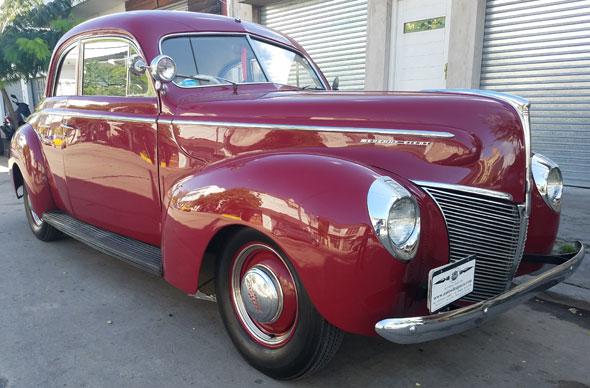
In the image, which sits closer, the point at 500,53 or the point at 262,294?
the point at 262,294

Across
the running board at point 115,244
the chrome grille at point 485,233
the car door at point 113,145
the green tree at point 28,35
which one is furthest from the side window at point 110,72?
the green tree at point 28,35

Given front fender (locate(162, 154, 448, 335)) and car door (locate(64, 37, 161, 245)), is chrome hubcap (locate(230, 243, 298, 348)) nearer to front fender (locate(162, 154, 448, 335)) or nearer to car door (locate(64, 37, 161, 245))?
front fender (locate(162, 154, 448, 335))

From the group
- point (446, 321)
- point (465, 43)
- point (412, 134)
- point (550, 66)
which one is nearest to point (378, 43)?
point (465, 43)

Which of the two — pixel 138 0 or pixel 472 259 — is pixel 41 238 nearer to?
pixel 472 259

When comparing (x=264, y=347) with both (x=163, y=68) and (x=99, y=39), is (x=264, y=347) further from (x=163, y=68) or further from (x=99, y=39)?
(x=99, y=39)

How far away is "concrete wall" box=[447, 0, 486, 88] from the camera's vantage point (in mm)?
6613

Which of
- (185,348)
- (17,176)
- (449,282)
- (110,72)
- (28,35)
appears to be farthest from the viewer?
(28,35)

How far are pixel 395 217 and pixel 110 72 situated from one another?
8.68 feet

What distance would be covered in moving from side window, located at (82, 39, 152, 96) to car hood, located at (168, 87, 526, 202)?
45.9 inches

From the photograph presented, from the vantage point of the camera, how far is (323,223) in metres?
1.91

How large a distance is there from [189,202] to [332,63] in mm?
7070

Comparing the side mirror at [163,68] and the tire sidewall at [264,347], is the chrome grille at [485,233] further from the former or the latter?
the side mirror at [163,68]

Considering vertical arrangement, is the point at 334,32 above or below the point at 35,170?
above

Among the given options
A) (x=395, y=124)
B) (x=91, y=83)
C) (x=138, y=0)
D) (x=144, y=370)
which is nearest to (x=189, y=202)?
(x=144, y=370)
